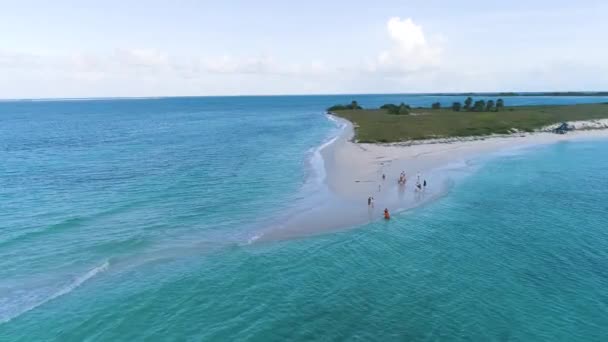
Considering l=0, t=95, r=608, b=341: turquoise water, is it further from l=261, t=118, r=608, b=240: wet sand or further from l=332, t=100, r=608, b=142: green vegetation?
l=332, t=100, r=608, b=142: green vegetation

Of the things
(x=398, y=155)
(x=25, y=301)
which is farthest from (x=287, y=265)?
(x=398, y=155)

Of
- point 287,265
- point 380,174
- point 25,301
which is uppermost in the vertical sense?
point 380,174

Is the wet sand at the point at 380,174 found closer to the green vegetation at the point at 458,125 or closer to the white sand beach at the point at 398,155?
the white sand beach at the point at 398,155

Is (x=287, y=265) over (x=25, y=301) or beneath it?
over

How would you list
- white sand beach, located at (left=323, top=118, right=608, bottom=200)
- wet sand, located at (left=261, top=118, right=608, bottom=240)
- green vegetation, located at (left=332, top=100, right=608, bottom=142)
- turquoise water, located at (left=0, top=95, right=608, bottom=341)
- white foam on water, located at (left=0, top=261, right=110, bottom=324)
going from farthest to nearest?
green vegetation, located at (left=332, top=100, right=608, bottom=142)
white sand beach, located at (left=323, top=118, right=608, bottom=200)
wet sand, located at (left=261, top=118, right=608, bottom=240)
white foam on water, located at (left=0, top=261, right=110, bottom=324)
turquoise water, located at (left=0, top=95, right=608, bottom=341)

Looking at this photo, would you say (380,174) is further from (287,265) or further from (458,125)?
(458,125)

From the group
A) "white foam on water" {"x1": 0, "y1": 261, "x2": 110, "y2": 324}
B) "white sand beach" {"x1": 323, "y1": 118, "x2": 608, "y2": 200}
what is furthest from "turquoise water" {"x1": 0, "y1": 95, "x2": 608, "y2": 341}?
"white sand beach" {"x1": 323, "y1": 118, "x2": 608, "y2": 200}

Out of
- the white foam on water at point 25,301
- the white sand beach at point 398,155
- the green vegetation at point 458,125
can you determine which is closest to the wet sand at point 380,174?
the white sand beach at point 398,155
